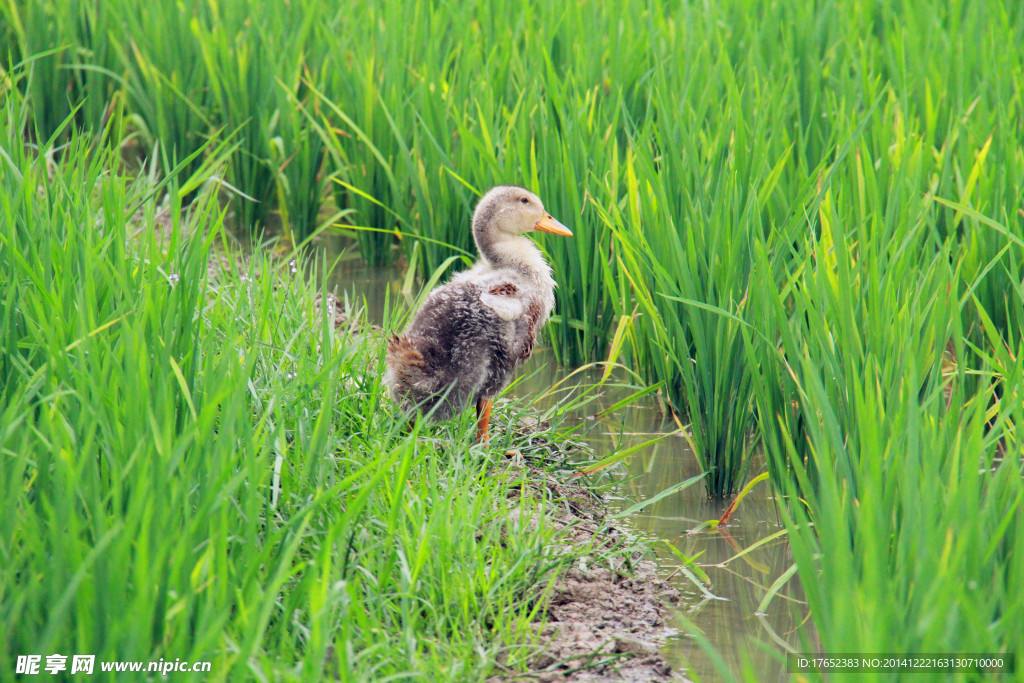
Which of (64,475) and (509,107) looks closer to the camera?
(64,475)

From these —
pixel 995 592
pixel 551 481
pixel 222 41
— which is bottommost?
pixel 551 481

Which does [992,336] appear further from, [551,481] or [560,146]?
[560,146]

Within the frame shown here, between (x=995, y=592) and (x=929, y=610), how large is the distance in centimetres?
25

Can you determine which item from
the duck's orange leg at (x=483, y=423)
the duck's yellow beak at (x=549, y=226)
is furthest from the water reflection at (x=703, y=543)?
the duck's yellow beak at (x=549, y=226)

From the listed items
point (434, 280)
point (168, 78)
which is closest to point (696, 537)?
point (434, 280)

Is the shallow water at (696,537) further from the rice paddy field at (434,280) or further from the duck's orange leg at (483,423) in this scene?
the duck's orange leg at (483,423)

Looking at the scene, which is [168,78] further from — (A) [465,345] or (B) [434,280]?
(A) [465,345]

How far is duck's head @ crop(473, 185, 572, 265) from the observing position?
3525 mm

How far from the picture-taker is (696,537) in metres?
3.01

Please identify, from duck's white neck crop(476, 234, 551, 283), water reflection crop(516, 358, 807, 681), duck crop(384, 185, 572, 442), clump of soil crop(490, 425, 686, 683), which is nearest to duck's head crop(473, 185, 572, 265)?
duck's white neck crop(476, 234, 551, 283)

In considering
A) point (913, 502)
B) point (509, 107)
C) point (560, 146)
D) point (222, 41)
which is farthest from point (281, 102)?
point (913, 502)

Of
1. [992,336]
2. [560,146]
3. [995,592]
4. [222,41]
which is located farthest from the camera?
[222,41]

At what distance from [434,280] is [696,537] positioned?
1407mm

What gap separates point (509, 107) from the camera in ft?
16.0
